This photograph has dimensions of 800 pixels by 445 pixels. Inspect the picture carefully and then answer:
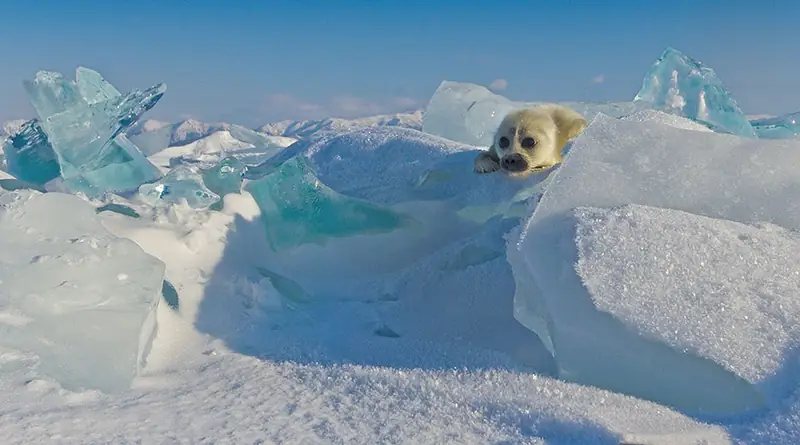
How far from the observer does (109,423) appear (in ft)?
5.56

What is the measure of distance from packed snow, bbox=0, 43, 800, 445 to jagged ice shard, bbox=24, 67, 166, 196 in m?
0.03

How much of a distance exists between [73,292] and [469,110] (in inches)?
144

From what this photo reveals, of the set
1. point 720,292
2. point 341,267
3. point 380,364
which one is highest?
point 720,292

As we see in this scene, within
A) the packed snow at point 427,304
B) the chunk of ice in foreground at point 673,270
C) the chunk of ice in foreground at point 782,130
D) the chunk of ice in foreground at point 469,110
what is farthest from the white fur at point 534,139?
the chunk of ice in foreground at point 782,130

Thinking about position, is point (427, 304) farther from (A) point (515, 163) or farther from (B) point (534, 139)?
(B) point (534, 139)

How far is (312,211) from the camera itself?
3230 millimetres

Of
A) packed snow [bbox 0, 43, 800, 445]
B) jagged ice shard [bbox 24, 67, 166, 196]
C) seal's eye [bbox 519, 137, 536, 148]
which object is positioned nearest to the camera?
packed snow [bbox 0, 43, 800, 445]

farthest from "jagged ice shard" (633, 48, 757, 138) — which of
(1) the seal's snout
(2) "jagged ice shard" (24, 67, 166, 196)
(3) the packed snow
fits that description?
(2) "jagged ice shard" (24, 67, 166, 196)

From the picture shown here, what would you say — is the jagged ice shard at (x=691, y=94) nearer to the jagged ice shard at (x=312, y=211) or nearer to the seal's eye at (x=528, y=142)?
the seal's eye at (x=528, y=142)

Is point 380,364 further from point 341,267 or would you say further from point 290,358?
point 341,267

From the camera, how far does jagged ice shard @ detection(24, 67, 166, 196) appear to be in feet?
11.2

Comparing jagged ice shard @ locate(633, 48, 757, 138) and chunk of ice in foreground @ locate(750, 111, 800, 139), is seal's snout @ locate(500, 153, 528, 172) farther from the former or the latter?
chunk of ice in foreground @ locate(750, 111, 800, 139)

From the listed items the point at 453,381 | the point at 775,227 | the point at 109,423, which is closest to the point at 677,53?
the point at 775,227

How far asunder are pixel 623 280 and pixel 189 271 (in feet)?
5.92
